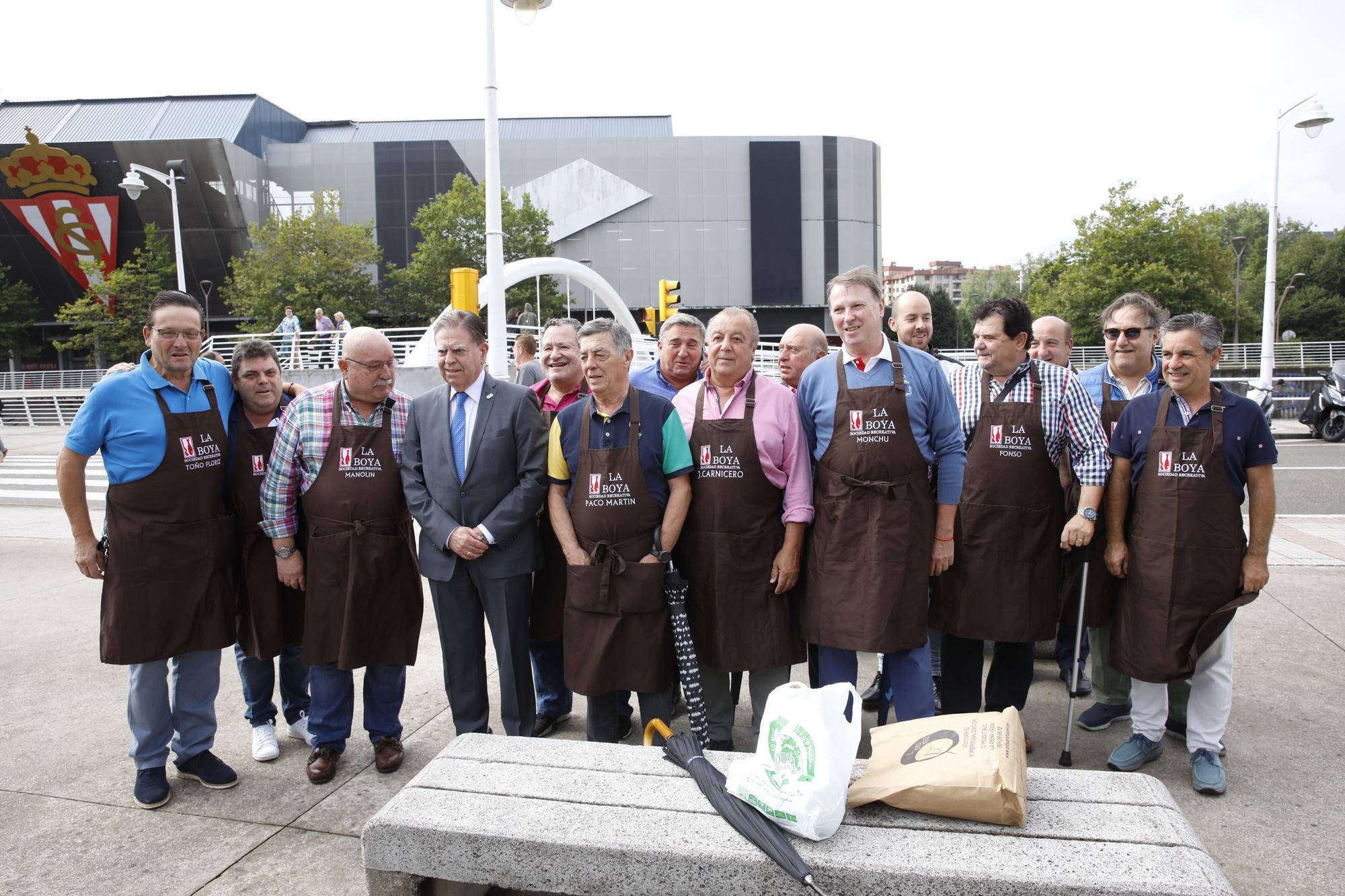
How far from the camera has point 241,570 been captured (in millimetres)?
3906

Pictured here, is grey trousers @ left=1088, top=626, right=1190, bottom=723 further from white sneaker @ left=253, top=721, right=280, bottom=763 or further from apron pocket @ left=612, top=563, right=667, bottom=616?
white sneaker @ left=253, top=721, right=280, bottom=763

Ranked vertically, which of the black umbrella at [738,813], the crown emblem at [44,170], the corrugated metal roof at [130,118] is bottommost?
the black umbrella at [738,813]

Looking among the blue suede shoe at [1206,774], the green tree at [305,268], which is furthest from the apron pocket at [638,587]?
the green tree at [305,268]

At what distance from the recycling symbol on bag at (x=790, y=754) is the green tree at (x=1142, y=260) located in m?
35.2

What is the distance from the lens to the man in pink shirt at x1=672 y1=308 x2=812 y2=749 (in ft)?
11.6

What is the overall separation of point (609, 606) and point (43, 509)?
39.7ft

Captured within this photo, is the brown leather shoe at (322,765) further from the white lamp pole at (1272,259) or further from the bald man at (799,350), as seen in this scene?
the white lamp pole at (1272,259)

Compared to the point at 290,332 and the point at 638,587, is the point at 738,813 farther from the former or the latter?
the point at 290,332

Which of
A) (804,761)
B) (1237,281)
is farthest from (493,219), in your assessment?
(1237,281)

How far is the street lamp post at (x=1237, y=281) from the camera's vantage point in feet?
148

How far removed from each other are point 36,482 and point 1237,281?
63.9 metres

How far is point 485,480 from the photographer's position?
371 cm

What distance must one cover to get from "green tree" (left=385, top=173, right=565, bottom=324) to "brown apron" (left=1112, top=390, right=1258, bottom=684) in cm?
3832

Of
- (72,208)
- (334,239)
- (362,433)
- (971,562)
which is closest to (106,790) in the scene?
(362,433)
